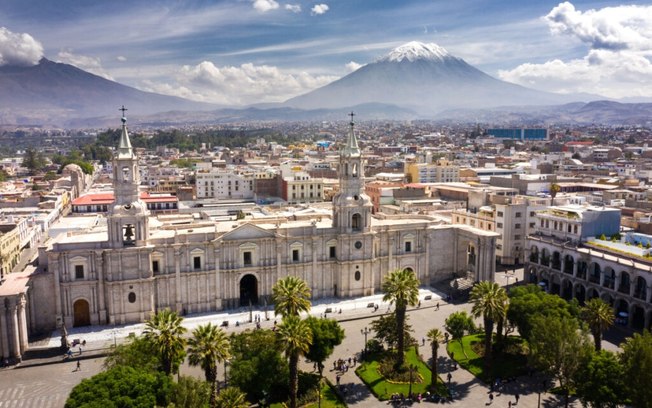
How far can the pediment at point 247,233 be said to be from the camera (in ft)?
195

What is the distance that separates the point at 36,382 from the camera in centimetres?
4453

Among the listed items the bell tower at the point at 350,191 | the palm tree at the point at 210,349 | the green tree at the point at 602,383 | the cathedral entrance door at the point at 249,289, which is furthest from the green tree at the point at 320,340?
the bell tower at the point at 350,191

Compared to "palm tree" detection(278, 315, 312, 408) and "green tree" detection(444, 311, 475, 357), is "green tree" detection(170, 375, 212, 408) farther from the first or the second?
"green tree" detection(444, 311, 475, 357)

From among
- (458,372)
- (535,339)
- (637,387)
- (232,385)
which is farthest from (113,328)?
(637,387)

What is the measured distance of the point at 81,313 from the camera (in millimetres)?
55500

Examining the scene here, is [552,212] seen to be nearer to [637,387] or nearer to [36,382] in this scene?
[637,387]

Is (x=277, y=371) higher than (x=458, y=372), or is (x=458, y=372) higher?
(x=277, y=371)

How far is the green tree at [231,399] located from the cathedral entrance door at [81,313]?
26088 mm

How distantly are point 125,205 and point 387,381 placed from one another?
2994 centimetres

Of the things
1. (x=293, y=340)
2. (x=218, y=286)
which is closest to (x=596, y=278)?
(x=293, y=340)

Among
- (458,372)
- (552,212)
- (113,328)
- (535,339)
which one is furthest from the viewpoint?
(552,212)

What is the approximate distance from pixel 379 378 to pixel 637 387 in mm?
18267

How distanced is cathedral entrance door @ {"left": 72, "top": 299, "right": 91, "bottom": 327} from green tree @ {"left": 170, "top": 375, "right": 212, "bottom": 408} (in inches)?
944

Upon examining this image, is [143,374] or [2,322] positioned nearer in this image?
[143,374]
